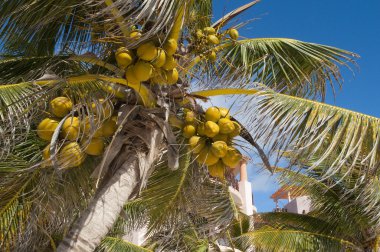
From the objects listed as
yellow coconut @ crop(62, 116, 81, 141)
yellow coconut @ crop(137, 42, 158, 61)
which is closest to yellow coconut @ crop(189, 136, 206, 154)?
yellow coconut @ crop(137, 42, 158, 61)

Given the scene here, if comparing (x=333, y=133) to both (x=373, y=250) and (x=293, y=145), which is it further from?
(x=373, y=250)

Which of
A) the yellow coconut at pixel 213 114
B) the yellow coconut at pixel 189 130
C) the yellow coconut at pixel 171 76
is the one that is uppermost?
the yellow coconut at pixel 171 76

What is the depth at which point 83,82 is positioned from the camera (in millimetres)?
3695

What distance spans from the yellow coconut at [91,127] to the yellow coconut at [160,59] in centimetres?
54

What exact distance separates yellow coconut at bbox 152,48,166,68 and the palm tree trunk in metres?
0.51

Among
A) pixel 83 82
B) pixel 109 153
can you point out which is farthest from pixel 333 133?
pixel 83 82

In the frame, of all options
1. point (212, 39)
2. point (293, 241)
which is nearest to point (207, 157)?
point (212, 39)

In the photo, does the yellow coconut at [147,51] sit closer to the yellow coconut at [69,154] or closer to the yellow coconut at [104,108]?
the yellow coconut at [104,108]

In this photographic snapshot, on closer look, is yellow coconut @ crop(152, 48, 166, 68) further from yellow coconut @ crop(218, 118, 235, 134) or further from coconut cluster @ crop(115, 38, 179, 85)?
yellow coconut @ crop(218, 118, 235, 134)

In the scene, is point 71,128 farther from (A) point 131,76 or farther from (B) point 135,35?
(B) point 135,35

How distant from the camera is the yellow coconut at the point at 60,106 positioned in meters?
3.47

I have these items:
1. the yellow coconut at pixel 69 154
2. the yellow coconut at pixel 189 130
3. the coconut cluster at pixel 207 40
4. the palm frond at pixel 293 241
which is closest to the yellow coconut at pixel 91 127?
the yellow coconut at pixel 69 154

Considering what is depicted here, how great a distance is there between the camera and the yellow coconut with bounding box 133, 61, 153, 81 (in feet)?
10.9

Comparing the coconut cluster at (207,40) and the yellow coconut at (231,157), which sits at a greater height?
the coconut cluster at (207,40)
